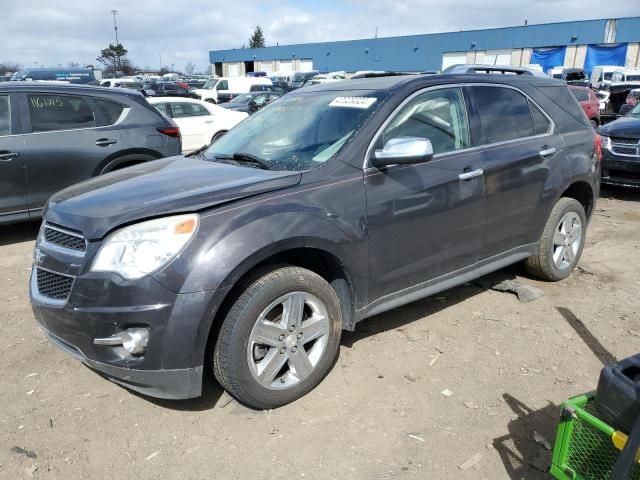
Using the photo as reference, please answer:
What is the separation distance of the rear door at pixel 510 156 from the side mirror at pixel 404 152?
0.84m

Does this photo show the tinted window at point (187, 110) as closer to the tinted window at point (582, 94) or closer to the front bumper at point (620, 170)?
the front bumper at point (620, 170)

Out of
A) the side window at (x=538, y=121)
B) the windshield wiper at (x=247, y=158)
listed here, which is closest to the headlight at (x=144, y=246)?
the windshield wiper at (x=247, y=158)

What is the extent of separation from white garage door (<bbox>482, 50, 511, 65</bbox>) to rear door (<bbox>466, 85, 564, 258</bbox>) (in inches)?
1760

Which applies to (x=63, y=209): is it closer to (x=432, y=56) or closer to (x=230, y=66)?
(x=432, y=56)

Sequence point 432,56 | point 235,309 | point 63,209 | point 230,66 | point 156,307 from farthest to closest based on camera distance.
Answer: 1. point 230,66
2. point 432,56
3. point 63,209
4. point 235,309
5. point 156,307

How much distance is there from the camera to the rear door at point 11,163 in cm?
583

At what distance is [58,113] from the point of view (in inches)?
246

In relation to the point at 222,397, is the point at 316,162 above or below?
above

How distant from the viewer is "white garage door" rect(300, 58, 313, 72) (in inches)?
2472

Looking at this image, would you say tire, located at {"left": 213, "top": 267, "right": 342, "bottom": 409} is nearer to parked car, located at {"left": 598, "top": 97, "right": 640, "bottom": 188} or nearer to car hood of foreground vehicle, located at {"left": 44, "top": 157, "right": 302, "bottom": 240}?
car hood of foreground vehicle, located at {"left": 44, "top": 157, "right": 302, "bottom": 240}

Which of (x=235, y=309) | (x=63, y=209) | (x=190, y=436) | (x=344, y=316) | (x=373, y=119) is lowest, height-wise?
(x=190, y=436)

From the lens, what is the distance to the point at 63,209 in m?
3.00

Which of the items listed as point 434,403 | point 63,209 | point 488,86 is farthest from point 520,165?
point 63,209

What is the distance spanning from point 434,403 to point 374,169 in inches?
55.5
